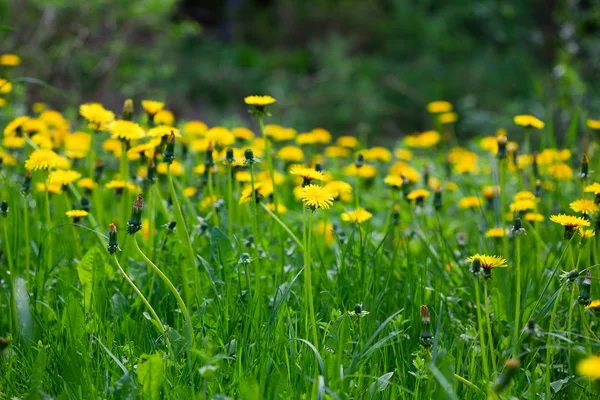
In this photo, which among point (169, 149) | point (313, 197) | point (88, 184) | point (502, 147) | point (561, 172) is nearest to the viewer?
point (313, 197)

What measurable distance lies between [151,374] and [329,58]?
6.69 m

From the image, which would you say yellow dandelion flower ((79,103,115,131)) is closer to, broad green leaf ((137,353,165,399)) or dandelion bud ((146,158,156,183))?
dandelion bud ((146,158,156,183))

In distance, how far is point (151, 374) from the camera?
4.15 ft

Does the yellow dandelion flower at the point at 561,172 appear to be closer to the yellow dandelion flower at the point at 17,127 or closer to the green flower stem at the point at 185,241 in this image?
the green flower stem at the point at 185,241

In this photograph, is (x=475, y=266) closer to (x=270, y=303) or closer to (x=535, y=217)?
(x=270, y=303)

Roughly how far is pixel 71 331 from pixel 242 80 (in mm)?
7115

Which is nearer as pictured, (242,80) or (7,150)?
(7,150)

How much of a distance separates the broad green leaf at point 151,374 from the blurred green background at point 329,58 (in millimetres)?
3171

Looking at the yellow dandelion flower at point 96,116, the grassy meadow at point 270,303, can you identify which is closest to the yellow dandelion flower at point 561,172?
the grassy meadow at point 270,303

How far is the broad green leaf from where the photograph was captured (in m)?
1.26

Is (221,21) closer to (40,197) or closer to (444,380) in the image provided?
(40,197)

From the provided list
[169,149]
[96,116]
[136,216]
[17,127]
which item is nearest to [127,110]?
[96,116]

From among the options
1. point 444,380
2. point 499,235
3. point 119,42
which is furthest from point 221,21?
point 444,380

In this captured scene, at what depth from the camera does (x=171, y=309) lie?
169 centimetres
